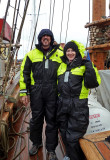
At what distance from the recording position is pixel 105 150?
1.50 metres

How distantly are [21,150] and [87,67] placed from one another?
4.78 ft

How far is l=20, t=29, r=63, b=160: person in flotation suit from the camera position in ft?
5.99

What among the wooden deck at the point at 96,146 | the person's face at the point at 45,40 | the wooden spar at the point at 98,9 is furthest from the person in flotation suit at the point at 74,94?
the wooden spar at the point at 98,9

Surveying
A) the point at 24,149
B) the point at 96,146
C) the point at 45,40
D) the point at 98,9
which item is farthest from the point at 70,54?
the point at 98,9

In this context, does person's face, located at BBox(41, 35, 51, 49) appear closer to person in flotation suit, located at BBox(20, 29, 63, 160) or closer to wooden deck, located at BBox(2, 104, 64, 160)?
person in flotation suit, located at BBox(20, 29, 63, 160)

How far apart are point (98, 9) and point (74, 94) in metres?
6.96

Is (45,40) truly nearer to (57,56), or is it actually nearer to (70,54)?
(57,56)

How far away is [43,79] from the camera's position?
1.82 metres

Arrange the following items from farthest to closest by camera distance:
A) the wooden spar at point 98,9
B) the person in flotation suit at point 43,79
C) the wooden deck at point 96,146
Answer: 1. the wooden spar at point 98,9
2. the person in flotation suit at point 43,79
3. the wooden deck at point 96,146

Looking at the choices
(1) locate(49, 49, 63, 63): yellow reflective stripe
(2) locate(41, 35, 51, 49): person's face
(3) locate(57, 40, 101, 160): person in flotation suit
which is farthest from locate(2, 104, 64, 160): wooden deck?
(2) locate(41, 35, 51, 49): person's face

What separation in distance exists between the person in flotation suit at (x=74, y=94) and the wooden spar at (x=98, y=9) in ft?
21.6

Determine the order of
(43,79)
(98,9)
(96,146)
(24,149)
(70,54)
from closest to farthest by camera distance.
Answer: (96,146) → (70,54) → (43,79) → (24,149) → (98,9)

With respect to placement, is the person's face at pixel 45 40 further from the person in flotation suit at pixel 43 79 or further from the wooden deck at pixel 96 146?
the wooden deck at pixel 96 146

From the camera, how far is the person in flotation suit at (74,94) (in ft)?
5.26
